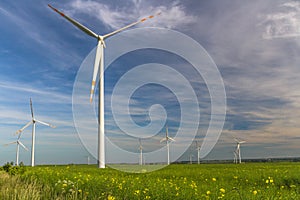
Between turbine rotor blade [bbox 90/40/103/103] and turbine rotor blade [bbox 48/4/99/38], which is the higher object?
turbine rotor blade [bbox 48/4/99/38]

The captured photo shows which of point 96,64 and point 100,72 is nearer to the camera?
point 96,64

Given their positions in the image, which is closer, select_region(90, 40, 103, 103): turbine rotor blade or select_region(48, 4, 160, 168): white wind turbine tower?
select_region(90, 40, 103, 103): turbine rotor blade

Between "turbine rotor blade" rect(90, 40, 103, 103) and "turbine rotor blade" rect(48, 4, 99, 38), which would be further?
"turbine rotor blade" rect(48, 4, 99, 38)

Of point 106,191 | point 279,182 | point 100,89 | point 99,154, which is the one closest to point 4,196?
point 106,191

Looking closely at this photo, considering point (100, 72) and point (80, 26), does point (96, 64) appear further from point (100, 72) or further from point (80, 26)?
point (80, 26)

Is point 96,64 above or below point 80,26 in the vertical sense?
below

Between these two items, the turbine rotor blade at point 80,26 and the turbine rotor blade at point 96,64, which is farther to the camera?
the turbine rotor blade at point 80,26

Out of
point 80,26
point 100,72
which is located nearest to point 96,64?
point 100,72

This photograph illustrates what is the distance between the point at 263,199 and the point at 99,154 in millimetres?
25193

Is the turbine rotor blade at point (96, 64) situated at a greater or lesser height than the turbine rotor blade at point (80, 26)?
lesser

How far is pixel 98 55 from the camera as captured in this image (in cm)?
3203

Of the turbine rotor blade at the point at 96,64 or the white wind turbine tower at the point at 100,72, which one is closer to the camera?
the turbine rotor blade at the point at 96,64

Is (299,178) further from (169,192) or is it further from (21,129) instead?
(21,129)

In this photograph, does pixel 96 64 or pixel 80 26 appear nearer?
pixel 96 64
